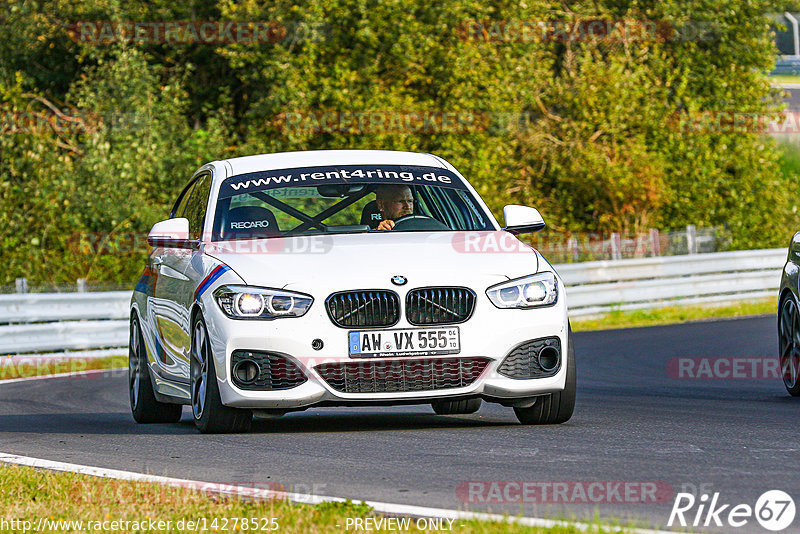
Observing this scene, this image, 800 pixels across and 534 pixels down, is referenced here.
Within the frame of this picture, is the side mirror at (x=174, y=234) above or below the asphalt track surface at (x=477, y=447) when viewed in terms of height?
above

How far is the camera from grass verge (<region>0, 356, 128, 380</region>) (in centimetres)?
1691

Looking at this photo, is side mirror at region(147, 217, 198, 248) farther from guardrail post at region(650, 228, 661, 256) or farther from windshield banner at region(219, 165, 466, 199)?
guardrail post at region(650, 228, 661, 256)

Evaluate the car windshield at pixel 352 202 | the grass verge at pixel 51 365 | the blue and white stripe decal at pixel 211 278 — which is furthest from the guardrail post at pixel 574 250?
the blue and white stripe decal at pixel 211 278

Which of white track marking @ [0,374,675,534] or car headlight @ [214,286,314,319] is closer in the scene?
white track marking @ [0,374,675,534]

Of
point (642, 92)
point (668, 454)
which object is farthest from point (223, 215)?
point (642, 92)

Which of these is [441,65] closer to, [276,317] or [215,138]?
[215,138]

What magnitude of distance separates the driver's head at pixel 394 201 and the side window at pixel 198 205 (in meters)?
1.10

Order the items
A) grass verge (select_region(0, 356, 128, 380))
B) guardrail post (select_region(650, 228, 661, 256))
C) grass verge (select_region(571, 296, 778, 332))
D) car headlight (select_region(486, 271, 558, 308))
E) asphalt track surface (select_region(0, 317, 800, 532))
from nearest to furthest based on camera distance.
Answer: asphalt track surface (select_region(0, 317, 800, 532)) → car headlight (select_region(486, 271, 558, 308)) → grass verge (select_region(0, 356, 128, 380)) → grass verge (select_region(571, 296, 778, 332)) → guardrail post (select_region(650, 228, 661, 256))

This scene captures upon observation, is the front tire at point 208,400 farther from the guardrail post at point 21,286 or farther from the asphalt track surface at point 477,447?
the guardrail post at point 21,286

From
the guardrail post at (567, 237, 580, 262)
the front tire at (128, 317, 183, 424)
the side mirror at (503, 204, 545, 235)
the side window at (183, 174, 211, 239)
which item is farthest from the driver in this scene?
the guardrail post at (567, 237, 580, 262)

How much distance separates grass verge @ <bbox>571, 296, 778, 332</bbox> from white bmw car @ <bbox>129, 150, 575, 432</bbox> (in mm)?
13475

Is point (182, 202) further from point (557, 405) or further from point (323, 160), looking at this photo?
point (557, 405)

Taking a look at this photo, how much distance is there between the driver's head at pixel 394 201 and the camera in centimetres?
911

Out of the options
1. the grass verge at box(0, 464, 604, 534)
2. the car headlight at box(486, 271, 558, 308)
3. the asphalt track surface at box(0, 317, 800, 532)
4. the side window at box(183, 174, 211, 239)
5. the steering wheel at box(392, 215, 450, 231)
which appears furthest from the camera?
the side window at box(183, 174, 211, 239)
